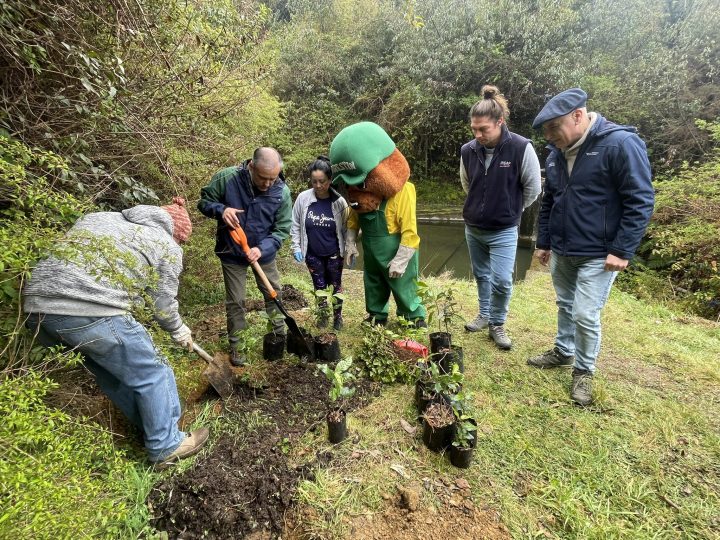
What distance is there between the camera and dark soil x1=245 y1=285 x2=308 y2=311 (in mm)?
4363

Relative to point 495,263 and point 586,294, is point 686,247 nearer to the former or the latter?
point 495,263

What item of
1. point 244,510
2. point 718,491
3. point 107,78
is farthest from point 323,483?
point 107,78

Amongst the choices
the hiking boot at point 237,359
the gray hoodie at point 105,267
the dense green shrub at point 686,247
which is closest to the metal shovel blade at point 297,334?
the hiking boot at point 237,359

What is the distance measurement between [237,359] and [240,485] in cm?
131

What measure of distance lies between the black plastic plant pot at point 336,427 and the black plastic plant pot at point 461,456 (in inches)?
25.4

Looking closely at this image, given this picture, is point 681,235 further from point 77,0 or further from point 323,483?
point 77,0

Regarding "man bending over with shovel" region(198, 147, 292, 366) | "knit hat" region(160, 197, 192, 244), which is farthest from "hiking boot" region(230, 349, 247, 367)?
"knit hat" region(160, 197, 192, 244)

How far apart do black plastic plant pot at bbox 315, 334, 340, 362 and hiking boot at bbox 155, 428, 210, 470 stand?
3.23 feet

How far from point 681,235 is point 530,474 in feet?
20.9

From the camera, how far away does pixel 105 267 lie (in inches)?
65.6

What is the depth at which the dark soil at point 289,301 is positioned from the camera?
14.3 feet

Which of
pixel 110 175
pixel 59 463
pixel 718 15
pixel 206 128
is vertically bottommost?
pixel 59 463

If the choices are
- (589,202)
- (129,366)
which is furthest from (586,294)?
(129,366)

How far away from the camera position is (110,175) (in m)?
2.26
